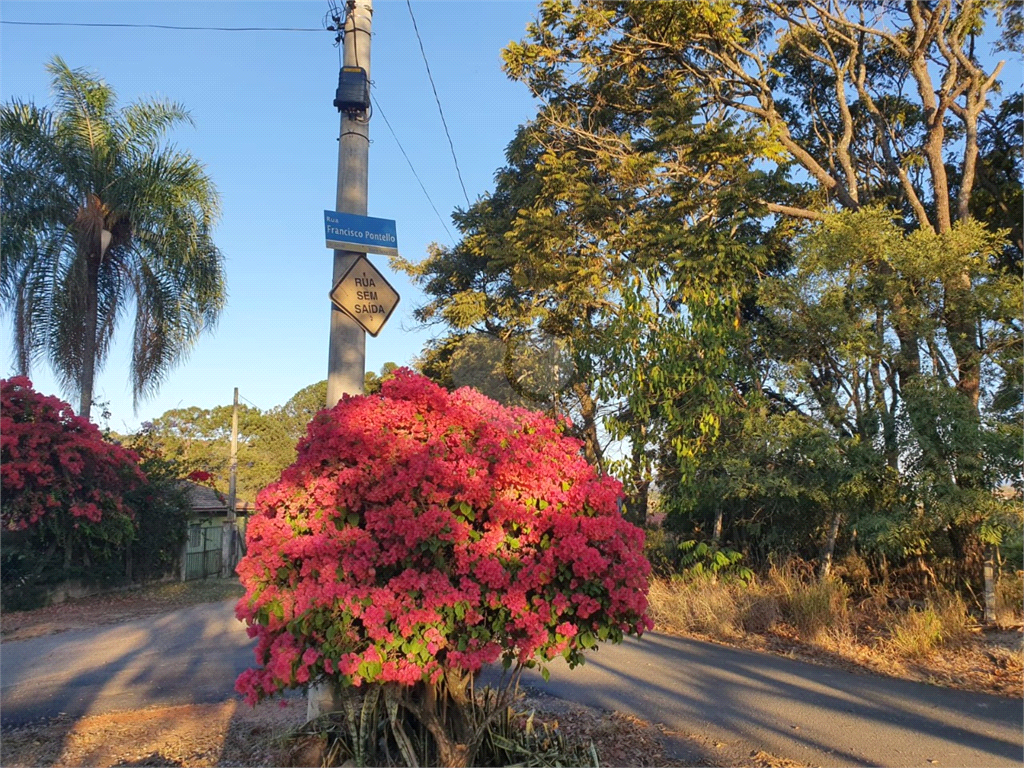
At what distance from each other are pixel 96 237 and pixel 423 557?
1605 centimetres

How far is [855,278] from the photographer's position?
10961mm

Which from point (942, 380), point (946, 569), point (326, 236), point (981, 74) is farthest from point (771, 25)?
point (326, 236)

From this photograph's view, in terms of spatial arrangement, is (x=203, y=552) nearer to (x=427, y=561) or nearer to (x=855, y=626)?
(x=855, y=626)

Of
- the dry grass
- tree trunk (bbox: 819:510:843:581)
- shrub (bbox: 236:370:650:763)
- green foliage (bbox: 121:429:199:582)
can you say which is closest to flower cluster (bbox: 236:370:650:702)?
shrub (bbox: 236:370:650:763)

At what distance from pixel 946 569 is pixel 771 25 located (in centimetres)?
965

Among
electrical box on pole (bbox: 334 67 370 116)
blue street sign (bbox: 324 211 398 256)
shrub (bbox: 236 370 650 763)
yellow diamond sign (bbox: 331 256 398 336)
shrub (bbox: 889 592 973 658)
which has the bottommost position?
shrub (bbox: 889 592 973 658)

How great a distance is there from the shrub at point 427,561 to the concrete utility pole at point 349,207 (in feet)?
2.59

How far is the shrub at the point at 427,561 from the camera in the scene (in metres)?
3.91

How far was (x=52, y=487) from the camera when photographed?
536 inches

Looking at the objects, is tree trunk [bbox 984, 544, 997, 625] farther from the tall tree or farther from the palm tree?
the palm tree

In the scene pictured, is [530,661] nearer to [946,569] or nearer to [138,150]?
[946,569]

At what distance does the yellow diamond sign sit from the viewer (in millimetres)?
5441

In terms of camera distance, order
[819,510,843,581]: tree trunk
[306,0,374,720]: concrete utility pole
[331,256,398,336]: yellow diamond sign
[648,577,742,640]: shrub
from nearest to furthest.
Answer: [306,0,374,720]: concrete utility pole < [331,256,398,336]: yellow diamond sign < [648,577,742,640]: shrub < [819,510,843,581]: tree trunk

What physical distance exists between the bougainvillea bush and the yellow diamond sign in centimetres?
1019
